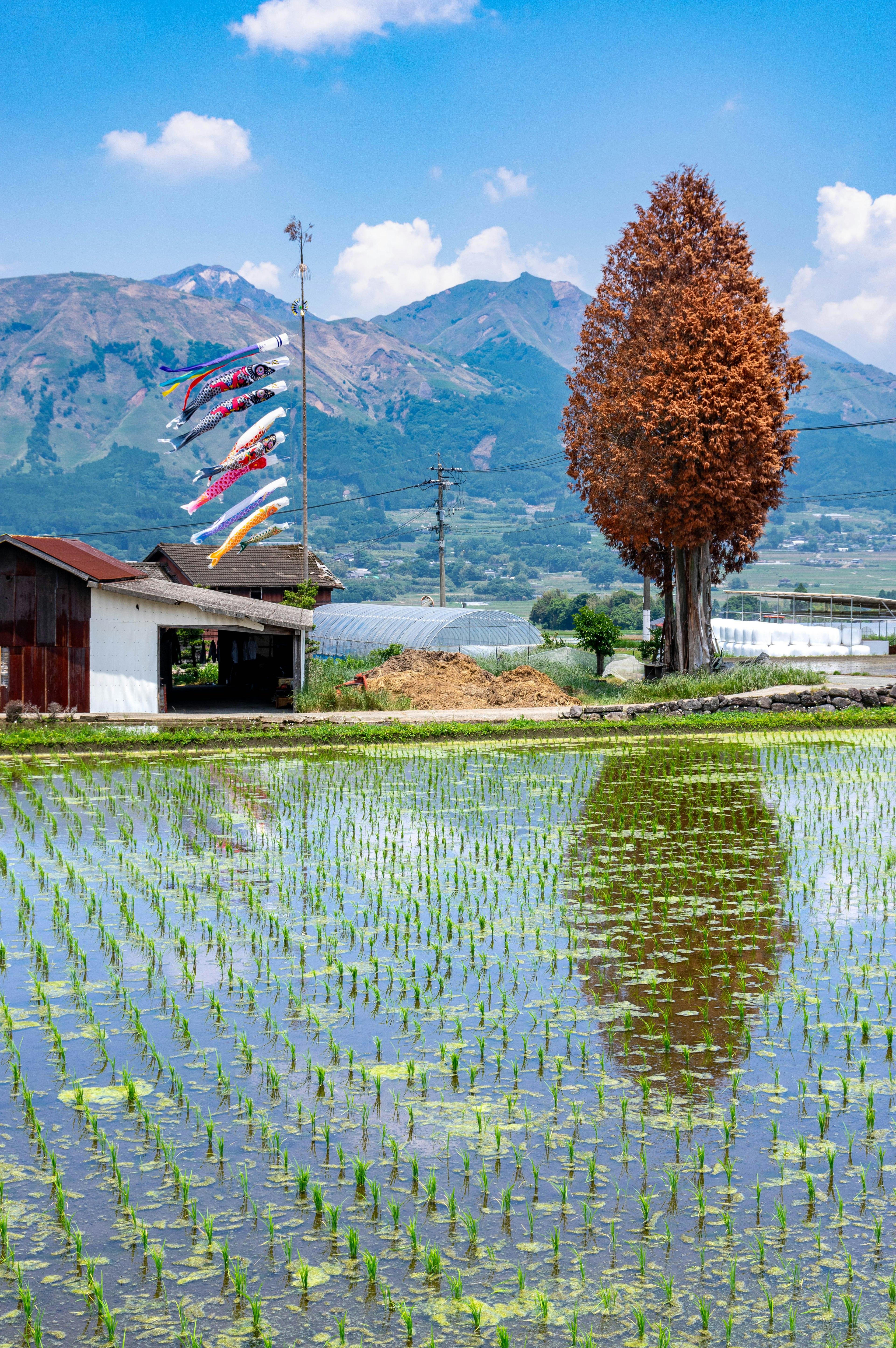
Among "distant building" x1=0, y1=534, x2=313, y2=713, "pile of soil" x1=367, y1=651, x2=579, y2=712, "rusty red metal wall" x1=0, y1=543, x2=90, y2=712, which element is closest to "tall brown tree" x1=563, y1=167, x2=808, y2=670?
"pile of soil" x1=367, y1=651, x2=579, y2=712

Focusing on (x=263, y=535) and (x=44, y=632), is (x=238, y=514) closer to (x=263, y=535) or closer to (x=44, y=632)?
(x=263, y=535)

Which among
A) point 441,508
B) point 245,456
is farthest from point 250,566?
point 245,456

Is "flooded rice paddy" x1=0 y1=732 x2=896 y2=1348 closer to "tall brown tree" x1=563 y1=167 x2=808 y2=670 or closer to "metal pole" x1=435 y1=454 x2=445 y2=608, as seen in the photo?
"tall brown tree" x1=563 y1=167 x2=808 y2=670

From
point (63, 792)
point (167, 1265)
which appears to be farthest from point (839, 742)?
point (167, 1265)

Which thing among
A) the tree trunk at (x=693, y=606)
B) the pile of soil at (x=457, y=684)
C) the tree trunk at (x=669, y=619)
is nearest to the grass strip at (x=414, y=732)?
the pile of soil at (x=457, y=684)

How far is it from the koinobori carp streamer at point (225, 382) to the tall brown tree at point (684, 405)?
9880 millimetres

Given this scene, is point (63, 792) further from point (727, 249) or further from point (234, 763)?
point (727, 249)

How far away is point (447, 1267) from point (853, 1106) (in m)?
2.95

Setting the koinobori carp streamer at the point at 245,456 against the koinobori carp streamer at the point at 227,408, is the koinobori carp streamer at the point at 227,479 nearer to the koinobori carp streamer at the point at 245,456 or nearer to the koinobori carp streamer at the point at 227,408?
the koinobori carp streamer at the point at 245,456

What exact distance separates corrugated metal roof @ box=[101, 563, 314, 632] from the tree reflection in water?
12478 millimetres

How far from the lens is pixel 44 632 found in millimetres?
27766

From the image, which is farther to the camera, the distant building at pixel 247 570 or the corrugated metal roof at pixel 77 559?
the distant building at pixel 247 570

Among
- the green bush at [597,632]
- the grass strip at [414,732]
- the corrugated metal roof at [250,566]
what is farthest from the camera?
the corrugated metal roof at [250,566]

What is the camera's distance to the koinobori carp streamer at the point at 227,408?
3744 centimetres
